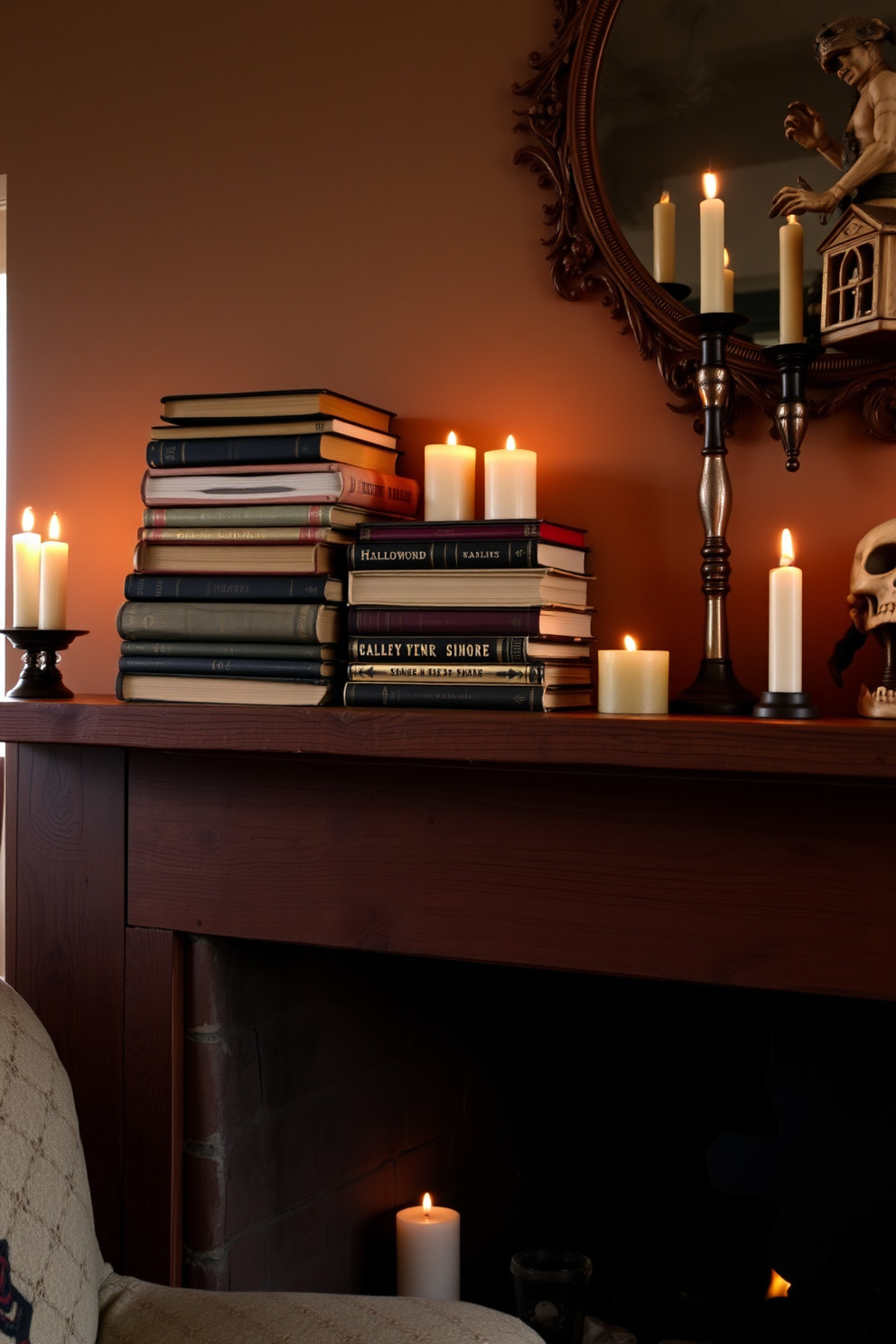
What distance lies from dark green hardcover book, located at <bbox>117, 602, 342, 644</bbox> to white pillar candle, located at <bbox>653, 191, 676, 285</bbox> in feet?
1.78

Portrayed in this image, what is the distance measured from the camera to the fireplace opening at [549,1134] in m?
1.57

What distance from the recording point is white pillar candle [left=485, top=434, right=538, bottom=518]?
1435mm

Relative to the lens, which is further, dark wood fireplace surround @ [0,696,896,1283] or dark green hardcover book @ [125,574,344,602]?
dark green hardcover book @ [125,574,344,602]

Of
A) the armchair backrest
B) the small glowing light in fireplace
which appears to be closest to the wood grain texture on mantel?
the armchair backrest

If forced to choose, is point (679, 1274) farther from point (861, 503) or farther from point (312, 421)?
point (312, 421)

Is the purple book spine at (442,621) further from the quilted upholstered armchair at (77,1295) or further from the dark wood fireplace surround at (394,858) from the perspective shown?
the quilted upholstered armchair at (77,1295)

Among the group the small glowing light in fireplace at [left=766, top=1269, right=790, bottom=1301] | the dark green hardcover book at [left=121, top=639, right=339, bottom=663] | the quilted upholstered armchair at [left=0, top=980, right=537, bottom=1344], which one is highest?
the dark green hardcover book at [left=121, top=639, right=339, bottom=663]

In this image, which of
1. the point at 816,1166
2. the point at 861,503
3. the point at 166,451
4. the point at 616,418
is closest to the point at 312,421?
the point at 166,451

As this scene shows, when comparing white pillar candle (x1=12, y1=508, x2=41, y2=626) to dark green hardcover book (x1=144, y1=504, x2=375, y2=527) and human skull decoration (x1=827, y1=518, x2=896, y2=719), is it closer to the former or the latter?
dark green hardcover book (x1=144, y1=504, x2=375, y2=527)

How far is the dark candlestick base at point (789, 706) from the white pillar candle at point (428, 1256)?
0.89 metres

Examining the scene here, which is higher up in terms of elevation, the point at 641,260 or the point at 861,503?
the point at 641,260

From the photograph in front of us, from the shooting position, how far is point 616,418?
1518 millimetres

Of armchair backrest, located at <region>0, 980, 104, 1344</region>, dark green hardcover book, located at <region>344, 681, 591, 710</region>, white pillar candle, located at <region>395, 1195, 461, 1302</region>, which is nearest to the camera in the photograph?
armchair backrest, located at <region>0, 980, 104, 1344</region>

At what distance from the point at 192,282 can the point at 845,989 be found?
4.12ft
